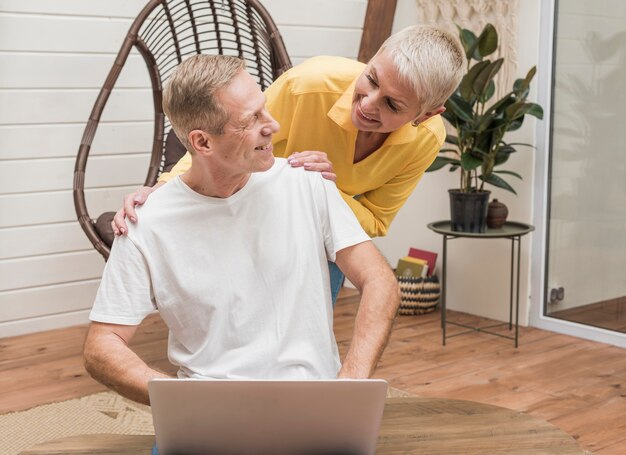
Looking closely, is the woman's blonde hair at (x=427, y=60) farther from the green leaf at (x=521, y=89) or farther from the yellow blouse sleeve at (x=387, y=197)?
the green leaf at (x=521, y=89)

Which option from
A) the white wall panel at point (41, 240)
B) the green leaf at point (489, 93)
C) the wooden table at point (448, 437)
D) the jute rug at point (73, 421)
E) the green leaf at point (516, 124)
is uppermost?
the green leaf at point (489, 93)

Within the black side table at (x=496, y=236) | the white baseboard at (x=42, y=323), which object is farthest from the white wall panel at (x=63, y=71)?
the black side table at (x=496, y=236)

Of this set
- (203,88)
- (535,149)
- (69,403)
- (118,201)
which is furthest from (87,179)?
(203,88)

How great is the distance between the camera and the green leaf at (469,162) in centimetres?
338

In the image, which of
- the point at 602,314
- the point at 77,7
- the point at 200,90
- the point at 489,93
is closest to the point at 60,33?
the point at 77,7

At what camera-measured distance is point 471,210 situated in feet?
11.3

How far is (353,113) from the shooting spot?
70.3 inches

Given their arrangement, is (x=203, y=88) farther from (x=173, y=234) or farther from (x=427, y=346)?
(x=427, y=346)

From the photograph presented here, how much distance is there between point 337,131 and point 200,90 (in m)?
0.60

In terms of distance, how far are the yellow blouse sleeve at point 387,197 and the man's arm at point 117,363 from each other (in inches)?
31.2

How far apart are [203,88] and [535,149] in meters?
2.45

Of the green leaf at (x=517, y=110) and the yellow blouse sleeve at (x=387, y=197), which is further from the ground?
the green leaf at (x=517, y=110)

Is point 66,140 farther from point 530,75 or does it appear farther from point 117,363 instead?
point 117,363

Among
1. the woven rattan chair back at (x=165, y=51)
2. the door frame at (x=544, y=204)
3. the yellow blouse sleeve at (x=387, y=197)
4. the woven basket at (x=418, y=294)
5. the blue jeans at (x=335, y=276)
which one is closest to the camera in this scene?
the blue jeans at (x=335, y=276)
